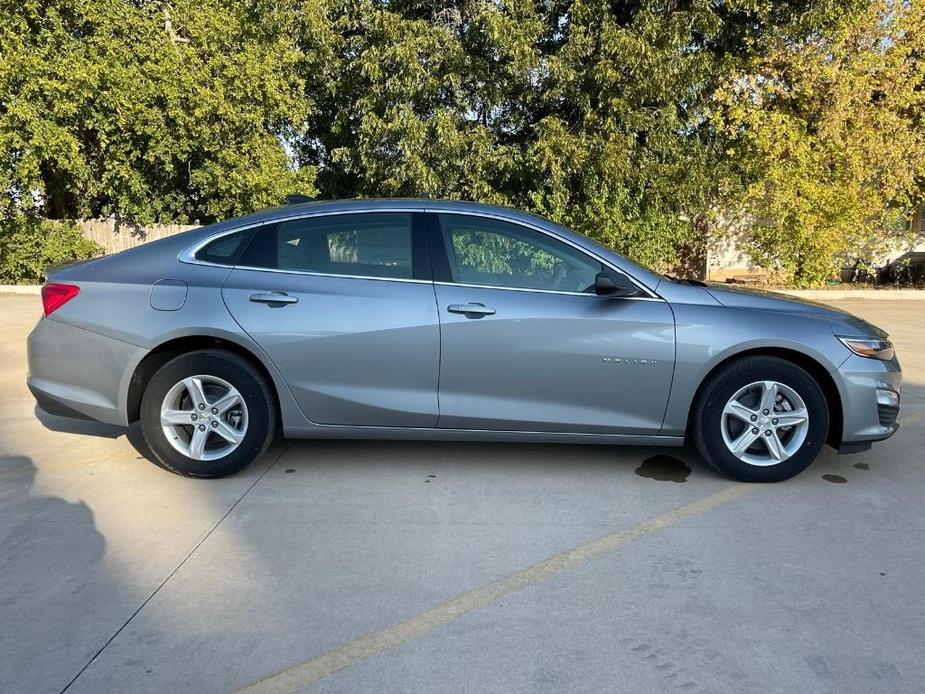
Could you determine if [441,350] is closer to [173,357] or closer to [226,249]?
[226,249]

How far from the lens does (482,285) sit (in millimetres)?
4270

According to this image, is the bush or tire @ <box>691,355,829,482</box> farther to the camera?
the bush

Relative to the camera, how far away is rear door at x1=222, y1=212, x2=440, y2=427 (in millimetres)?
4188

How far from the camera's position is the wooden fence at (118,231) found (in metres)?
16.0

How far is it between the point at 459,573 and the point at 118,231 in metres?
15.2

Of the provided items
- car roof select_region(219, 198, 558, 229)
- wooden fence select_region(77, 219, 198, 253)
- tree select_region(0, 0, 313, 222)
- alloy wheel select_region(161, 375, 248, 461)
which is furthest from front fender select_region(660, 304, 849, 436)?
wooden fence select_region(77, 219, 198, 253)

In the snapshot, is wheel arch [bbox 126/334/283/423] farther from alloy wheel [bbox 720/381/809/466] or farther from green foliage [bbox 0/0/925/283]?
green foliage [bbox 0/0/925/283]

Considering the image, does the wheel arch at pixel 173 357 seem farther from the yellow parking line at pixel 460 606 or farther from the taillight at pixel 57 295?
the yellow parking line at pixel 460 606

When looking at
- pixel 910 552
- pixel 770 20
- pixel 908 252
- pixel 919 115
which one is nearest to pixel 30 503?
pixel 910 552

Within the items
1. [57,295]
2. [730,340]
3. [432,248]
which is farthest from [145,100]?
[730,340]

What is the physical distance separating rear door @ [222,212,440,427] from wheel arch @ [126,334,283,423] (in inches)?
5.8

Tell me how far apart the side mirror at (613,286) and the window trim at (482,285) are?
0.03 meters

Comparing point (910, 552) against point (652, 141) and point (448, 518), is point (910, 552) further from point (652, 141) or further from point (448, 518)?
point (652, 141)

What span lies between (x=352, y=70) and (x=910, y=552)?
12298 millimetres
